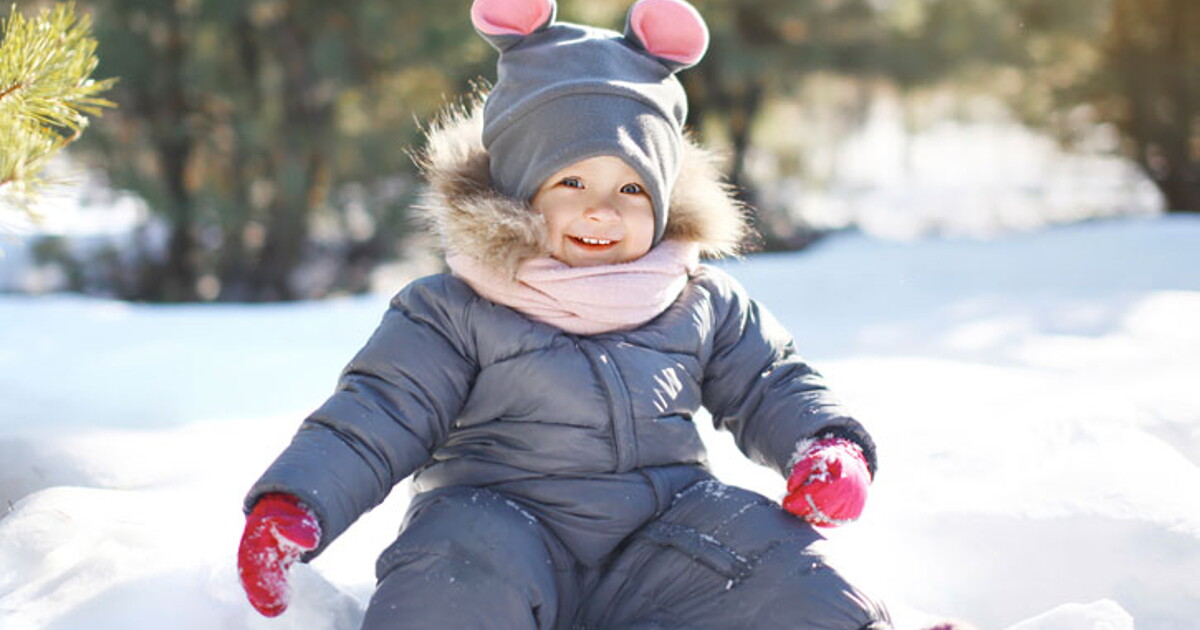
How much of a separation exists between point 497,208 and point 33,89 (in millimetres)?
678

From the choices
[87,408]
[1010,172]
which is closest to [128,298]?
[87,408]

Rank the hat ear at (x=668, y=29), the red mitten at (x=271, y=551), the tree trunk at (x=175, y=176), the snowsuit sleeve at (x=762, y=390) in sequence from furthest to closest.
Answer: the tree trunk at (x=175, y=176) → the hat ear at (x=668, y=29) → the snowsuit sleeve at (x=762, y=390) → the red mitten at (x=271, y=551)

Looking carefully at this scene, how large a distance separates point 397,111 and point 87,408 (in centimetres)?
432

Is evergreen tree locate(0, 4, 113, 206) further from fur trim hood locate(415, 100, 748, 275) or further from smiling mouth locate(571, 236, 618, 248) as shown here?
smiling mouth locate(571, 236, 618, 248)

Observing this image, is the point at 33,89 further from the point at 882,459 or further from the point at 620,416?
the point at 882,459

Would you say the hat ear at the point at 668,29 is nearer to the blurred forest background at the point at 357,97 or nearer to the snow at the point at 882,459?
the snow at the point at 882,459

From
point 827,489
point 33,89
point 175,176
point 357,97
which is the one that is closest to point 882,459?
point 827,489

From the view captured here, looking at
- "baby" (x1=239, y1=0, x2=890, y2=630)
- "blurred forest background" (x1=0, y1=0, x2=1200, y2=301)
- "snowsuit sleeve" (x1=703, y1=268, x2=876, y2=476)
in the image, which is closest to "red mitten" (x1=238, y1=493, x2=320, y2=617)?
"baby" (x1=239, y1=0, x2=890, y2=630)

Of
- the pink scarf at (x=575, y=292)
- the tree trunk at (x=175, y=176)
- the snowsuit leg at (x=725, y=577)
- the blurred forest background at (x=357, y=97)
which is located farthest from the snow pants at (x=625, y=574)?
the tree trunk at (x=175, y=176)

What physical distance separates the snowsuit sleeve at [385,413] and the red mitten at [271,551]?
3 centimetres

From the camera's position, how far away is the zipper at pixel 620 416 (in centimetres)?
150

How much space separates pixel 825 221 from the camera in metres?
8.53

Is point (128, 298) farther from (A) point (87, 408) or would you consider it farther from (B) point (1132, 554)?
(B) point (1132, 554)

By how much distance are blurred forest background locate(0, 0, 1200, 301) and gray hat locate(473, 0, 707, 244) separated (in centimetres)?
421
